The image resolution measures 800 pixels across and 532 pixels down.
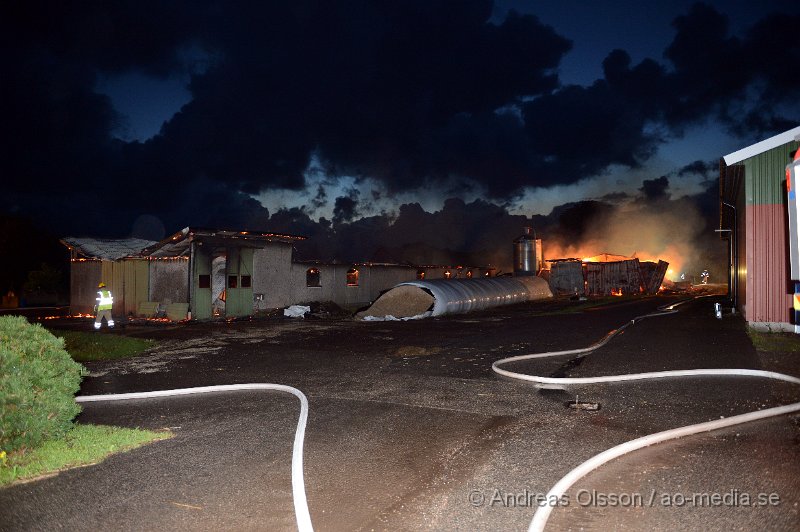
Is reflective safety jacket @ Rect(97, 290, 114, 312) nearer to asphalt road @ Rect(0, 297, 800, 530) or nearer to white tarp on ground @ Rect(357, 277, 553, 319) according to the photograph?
asphalt road @ Rect(0, 297, 800, 530)

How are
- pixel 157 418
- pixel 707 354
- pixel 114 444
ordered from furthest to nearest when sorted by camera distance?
pixel 707 354 < pixel 157 418 < pixel 114 444

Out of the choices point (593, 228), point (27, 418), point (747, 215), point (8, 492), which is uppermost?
point (593, 228)

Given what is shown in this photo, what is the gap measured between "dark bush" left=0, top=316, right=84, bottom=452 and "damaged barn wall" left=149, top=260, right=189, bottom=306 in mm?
16460

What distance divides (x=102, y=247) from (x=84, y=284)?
1991 mm

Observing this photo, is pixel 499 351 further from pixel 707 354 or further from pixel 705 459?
pixel 705 459

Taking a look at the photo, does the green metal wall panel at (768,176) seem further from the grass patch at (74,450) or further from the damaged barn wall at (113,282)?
the damaged barn wall at (113,282)

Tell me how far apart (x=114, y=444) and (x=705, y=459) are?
5.93 m

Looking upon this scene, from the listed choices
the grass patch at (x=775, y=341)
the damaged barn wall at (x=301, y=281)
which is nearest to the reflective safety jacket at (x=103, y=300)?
the damaged barn wall at (x=301, y=281)

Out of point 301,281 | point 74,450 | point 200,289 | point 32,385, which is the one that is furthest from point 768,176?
point 200,289

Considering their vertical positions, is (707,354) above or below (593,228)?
below

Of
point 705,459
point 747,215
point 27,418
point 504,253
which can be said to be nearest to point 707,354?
point 747,215

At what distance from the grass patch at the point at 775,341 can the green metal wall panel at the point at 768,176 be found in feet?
11.2

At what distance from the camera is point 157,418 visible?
6555 mm

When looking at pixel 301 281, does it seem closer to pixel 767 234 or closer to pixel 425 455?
pixel 767 234
